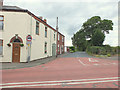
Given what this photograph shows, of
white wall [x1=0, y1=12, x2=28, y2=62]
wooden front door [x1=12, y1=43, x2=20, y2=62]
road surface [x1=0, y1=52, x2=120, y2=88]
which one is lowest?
road surface [x1=0, y1=52, x2=120, y2=88]

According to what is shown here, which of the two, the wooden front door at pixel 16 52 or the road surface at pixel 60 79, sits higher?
the wooden front door at pixel 16 52

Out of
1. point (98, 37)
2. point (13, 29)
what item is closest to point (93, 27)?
point (98, 37)

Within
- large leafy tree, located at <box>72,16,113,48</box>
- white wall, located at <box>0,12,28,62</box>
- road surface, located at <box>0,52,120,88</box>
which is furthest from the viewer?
large leafy tree, located at <box>72,16,113,48</box>

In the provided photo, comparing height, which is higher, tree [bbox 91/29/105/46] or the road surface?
tree [bbox 91/29/105/46]

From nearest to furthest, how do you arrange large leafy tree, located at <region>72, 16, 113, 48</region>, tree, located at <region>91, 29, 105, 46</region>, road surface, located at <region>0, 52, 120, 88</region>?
road surface, located at <region>0, 52, 120, 88</region> < tree, located at <region>91, 29, 105, 46</region> < large leafy tree, located at <region>72, 16, 113, 48</region>

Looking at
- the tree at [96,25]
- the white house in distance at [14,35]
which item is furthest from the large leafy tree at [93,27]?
the white house in distance at [14,35]

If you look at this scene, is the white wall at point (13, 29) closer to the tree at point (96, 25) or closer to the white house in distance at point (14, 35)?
the white house in distance at point (14, 35)

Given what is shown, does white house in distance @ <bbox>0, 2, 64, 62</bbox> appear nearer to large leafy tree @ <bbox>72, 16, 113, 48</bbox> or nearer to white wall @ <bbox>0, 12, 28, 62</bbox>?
white wall @ <bbox>0, 12, 28, 62</bbox>

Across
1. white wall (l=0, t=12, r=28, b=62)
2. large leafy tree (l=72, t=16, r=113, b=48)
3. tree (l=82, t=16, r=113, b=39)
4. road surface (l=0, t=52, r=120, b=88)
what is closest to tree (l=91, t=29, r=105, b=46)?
large leafy tree (l=72, t=16, r=113, b=48)

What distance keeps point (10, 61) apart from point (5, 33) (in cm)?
361

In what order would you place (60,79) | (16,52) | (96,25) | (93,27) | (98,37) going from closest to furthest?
(60,79)
(16,52)
(98,37)
(96,25)
(93,27)

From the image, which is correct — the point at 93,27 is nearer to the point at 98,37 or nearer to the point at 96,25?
the point at 96,25

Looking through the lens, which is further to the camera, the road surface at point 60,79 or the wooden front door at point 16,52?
the wooden front door at point 16,52

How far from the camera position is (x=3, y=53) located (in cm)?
1006
